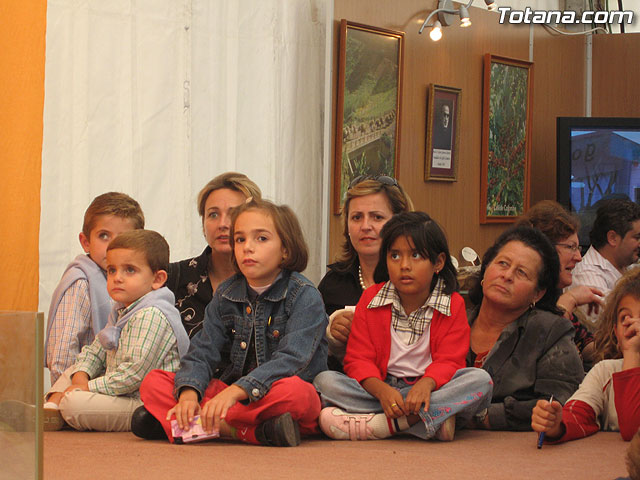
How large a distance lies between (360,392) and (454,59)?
338 cm

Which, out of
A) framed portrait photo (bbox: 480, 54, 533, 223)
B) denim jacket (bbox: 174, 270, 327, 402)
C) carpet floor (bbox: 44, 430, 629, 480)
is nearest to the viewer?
carpet floor (bbox: 44, 430, 629, 480)

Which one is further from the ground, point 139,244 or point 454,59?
point 454,59

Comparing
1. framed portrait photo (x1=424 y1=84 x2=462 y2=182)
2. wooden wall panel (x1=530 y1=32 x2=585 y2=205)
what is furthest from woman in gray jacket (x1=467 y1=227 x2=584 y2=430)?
wooden wall panel (x1=530 y1=32 x2=585 y2=205)

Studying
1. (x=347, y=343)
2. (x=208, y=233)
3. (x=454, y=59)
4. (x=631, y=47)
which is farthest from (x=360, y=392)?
(x=631, y=47)

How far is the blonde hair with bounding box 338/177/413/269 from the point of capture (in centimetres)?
324

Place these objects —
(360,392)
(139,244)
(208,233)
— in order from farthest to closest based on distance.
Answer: (208,233) → (139,244) → (360,392)

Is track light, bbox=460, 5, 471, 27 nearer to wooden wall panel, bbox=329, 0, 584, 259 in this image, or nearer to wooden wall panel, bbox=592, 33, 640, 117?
wooden wall panel, bbox=329, 0, 584, 259

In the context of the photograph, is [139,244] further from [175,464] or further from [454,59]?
[454,59]

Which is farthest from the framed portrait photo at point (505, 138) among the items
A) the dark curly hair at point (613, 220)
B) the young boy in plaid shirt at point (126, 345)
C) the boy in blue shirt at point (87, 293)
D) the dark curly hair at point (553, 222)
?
the young boy in plaid shirt at point (126, 345)

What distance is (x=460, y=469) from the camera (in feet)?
6.93

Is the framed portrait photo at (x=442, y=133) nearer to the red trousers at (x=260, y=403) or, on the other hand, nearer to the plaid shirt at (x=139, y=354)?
the plaid shirt at (x=139, y=354)

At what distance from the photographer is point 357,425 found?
2.54 metres

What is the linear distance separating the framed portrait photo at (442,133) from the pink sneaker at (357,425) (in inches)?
114

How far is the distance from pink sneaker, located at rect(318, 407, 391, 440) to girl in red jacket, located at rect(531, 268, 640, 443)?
45 cm
